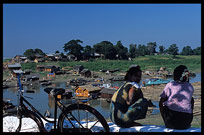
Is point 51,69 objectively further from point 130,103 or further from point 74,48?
point 130,103

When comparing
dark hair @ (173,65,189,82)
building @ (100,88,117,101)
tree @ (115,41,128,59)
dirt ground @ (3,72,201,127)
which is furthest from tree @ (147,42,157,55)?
dark hair @ (173,65,189,82)

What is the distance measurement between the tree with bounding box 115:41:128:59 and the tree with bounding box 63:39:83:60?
8686mm

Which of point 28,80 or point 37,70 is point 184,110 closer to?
point 28,80

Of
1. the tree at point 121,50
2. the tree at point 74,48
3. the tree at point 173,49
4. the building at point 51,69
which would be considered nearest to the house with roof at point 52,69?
the building at point 51,69

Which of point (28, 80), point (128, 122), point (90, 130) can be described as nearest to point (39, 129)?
point (90, 130)

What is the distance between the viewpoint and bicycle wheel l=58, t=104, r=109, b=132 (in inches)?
85.5

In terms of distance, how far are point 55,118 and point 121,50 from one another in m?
48.1

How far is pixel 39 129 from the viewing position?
2291 mm

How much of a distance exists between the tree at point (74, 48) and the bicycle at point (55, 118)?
4349 cm

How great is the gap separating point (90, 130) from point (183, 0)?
1.65 m

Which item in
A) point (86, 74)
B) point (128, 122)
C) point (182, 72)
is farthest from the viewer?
point (86, 74)

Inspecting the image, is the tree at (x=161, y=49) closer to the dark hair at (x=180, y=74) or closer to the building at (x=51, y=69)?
the building at (x=51, y=69)

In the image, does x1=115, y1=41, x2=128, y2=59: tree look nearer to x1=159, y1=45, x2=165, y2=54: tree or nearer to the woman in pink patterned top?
x1=159, y1=45, x2=165, y2=54: tree

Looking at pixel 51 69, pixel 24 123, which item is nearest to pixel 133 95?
pixel 24 123
